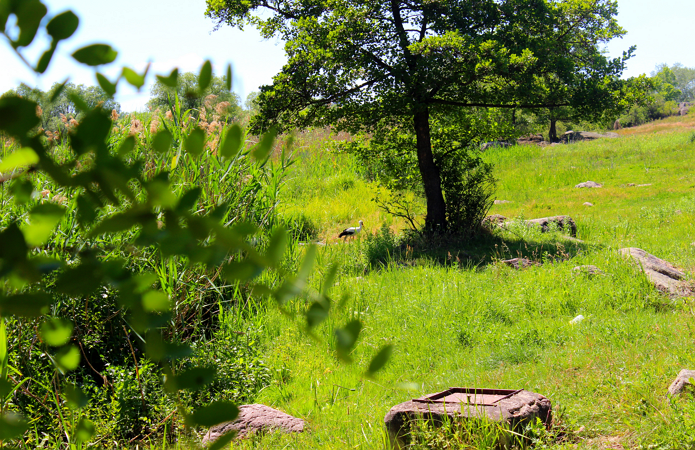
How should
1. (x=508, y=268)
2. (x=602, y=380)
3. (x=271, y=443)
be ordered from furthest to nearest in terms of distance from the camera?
(x=508, y=268)
(x=602, y=380)
(x=271, y=443)

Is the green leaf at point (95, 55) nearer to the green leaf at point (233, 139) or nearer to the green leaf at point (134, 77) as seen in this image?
the green leaf at point (134, 77)

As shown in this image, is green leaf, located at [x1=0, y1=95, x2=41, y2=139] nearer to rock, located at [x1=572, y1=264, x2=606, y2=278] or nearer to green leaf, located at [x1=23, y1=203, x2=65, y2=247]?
green leaf, located at [x1=23, y1=203, x2=65, y2=247]

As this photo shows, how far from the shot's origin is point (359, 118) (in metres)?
8.58

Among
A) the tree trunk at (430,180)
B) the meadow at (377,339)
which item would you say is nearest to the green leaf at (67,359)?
the meadow at (377,339)

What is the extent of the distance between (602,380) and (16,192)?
3381 mm

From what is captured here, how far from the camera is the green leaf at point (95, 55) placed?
1.81ft

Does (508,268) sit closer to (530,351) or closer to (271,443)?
(530,351)

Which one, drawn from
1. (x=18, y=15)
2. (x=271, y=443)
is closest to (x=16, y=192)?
(x=18, y=15)

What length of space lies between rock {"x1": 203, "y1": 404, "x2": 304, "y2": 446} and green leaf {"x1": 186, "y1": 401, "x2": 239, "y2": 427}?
2642 millimetres

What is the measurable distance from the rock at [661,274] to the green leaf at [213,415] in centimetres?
575

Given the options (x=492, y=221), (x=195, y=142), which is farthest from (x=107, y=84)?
(x=492, y=221)

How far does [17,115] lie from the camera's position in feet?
1.55

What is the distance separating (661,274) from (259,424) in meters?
4.73

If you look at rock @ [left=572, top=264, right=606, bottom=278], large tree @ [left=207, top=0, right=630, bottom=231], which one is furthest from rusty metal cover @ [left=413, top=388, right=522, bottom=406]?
large tree @ [left=207, top=0, right=630, bottom=231]
